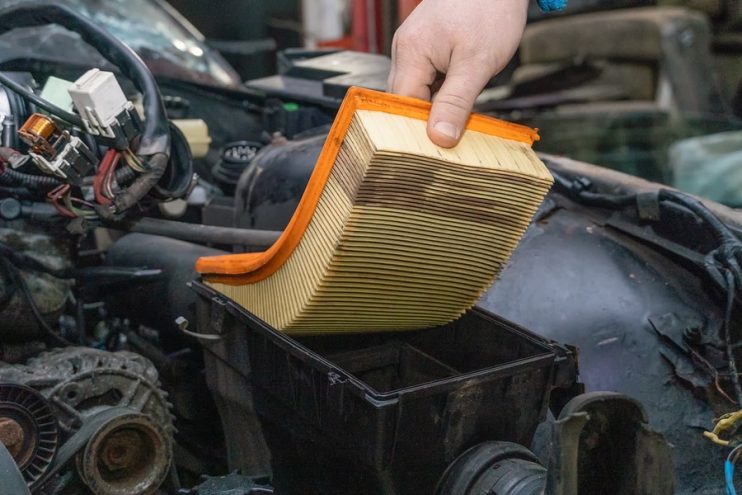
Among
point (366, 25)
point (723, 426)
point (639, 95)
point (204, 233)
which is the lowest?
point (723, 426)

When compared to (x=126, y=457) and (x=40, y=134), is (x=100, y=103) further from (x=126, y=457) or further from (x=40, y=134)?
(x=126, y=457)

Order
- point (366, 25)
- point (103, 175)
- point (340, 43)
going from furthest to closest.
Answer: point (366, 25) < point (340, 43) < point (103, 175)

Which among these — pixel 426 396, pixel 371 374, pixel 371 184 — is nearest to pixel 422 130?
pixel 371 184

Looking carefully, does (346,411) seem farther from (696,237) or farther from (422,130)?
(696,237)

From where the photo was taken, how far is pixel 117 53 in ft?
4.37

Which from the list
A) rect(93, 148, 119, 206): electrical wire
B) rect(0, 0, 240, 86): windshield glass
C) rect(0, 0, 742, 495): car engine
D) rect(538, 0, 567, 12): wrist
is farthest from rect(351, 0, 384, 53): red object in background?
rect(93, 148, 119, 206): electrical wire

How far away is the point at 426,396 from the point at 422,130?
0.31 meters

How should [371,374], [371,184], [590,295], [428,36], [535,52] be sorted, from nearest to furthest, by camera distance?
1. [371,184]
2. [428,36]
3. [371,374]
4. [590,295]
5. [535,52]

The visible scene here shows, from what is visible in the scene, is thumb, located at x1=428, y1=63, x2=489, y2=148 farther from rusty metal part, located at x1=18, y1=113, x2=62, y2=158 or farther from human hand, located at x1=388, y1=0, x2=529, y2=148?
rusty metal part, located at x1=18, y1=113, x2=62, y2=158

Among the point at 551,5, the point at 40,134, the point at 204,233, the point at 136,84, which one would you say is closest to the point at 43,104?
the point at 40,134

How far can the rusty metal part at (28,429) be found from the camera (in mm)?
A: 1000

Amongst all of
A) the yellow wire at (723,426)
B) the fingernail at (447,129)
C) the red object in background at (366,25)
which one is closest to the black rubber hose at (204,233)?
the fingernail at (447,129)

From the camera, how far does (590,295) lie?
1352mm

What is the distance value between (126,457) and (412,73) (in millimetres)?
657
